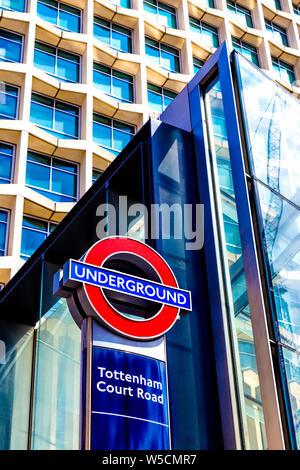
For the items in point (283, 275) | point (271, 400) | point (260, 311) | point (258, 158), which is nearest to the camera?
point (271, 400)

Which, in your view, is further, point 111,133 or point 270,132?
point 111,133

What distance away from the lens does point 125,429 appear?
861 cm

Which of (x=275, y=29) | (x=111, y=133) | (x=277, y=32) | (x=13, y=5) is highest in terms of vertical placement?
(x=275, y=29)

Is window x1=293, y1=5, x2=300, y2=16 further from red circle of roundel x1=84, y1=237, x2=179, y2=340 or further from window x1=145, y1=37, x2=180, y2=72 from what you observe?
red circle of roundel x1=84, y1=237, x2=179, y2=340

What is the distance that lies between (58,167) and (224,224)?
18.6 meters

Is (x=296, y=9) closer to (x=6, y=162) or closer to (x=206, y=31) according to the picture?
(x=206, y=31)

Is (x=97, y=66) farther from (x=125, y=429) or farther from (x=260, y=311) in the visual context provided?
(x=125, y=429)

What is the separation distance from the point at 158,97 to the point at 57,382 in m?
22.0

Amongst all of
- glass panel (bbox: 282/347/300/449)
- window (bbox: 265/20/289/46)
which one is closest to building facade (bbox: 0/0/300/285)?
window (bbox: 265/20/289/46)

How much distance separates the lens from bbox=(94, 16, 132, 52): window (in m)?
34.5

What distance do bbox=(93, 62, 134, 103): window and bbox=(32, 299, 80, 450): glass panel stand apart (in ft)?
62.4

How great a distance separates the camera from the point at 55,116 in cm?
3080

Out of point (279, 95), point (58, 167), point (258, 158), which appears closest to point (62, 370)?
point (258, 158)

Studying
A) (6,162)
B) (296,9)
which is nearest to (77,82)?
(6,162)
